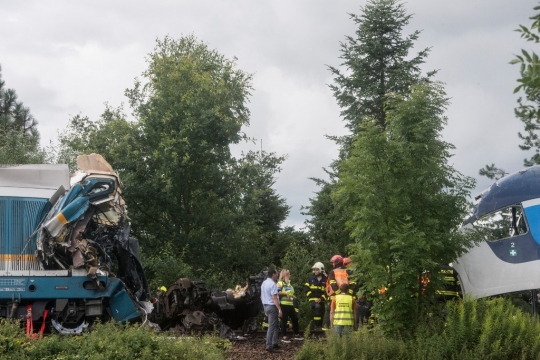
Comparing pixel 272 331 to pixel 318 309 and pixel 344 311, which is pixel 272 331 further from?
pixel 318 309

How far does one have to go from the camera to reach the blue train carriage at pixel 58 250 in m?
14.3

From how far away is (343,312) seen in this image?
13.5 m

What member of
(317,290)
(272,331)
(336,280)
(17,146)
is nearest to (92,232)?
(272,331)

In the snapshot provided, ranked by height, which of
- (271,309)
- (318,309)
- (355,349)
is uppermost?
(271,309)

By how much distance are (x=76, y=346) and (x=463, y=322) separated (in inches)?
254

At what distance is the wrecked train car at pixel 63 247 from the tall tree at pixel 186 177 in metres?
8.48

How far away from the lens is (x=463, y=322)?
1259 cm

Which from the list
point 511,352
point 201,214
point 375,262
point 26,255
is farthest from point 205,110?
point 511,352

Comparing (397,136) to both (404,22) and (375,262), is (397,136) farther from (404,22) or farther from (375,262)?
(404,22)

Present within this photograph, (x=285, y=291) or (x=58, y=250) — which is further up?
(x=58, y=250)

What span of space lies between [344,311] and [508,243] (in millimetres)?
5466

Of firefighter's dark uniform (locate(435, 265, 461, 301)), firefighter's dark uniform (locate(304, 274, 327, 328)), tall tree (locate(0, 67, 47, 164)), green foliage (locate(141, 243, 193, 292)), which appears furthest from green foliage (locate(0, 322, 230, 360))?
tall tree (locate(0, 67, 47, 164))

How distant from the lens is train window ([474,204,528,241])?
16.8 meters

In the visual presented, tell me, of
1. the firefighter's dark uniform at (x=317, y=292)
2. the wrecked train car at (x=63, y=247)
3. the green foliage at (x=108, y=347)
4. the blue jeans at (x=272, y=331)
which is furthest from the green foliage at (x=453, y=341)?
the wrecked train car at (x=63, y=247)
